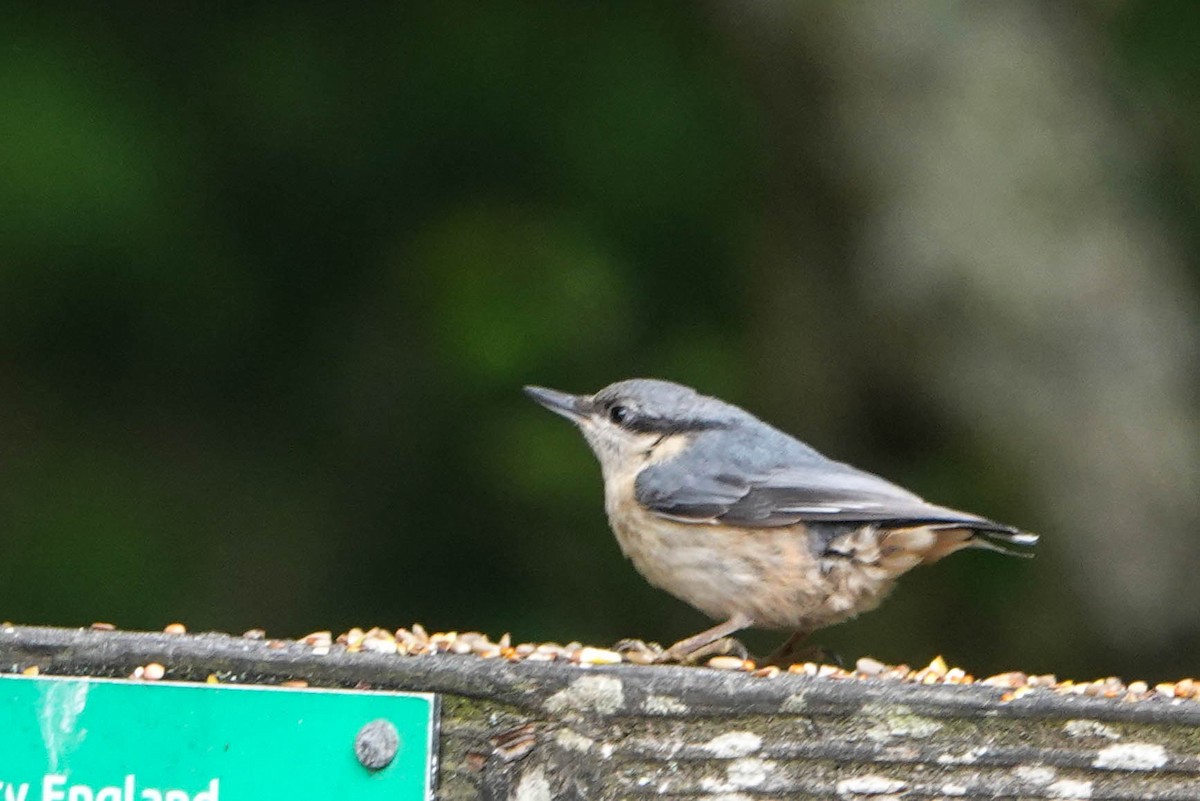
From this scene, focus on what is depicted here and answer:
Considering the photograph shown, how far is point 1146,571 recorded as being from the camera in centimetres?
489

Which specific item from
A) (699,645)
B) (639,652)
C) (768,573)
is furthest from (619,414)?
(639,652)

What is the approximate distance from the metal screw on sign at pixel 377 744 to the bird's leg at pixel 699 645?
735mm

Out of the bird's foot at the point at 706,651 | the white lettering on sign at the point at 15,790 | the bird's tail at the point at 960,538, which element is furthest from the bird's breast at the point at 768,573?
the white lettering on sign at the point at 15,790

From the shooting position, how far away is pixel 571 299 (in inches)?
224

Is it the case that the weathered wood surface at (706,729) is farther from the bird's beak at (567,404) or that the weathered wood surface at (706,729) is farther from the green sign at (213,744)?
the bird's beak at (567,404)

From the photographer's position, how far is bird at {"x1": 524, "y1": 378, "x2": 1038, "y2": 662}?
3.44m

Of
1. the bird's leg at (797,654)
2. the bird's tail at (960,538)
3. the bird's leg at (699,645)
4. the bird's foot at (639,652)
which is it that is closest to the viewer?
the bird's foot at (639,652)

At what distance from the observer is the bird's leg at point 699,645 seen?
9.07 ft

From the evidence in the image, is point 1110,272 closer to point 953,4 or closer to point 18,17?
point 953,4

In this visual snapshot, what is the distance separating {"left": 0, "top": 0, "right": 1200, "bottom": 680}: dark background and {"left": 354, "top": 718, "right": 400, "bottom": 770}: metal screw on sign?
3.40 metres

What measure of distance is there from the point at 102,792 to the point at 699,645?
1.42m

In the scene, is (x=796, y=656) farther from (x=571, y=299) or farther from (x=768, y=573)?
(x=571, y=299)

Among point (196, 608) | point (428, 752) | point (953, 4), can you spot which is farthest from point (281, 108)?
point (428, 752)

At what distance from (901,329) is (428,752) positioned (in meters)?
3.59
